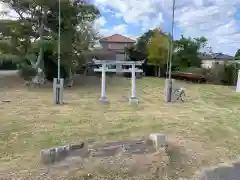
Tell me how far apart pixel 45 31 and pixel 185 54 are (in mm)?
14291

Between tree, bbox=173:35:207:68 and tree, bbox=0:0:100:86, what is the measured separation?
12.1m

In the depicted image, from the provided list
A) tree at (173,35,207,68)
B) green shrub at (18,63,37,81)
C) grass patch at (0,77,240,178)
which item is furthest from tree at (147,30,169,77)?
grass patch at (0,77,240,178)

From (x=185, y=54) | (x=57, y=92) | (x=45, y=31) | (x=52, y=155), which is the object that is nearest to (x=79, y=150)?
(x=52, y=155)

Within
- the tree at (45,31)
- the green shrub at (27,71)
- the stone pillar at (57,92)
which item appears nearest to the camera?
the stone pillar at (57,92)

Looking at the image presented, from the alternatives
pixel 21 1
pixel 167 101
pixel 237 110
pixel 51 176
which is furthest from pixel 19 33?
pixel 51 176

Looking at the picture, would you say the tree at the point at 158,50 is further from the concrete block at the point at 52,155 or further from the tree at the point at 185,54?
the concrete block at the point at 52,155

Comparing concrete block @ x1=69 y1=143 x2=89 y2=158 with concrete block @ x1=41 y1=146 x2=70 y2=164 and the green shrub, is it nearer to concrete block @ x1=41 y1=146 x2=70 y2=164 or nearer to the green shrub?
concrete block @ x1=41 y1=146 x2=70 y2=164

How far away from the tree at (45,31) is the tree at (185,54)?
12.1 meters

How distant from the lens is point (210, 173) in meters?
4.34

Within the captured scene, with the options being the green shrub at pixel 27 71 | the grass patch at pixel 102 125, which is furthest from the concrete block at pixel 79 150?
the green shrub at pixel 27 71

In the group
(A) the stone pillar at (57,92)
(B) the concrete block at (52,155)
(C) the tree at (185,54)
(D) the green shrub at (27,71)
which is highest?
(C) the tree at (185,54)

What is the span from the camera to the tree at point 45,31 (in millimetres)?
14281

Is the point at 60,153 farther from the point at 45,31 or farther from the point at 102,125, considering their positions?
the point at 45,31

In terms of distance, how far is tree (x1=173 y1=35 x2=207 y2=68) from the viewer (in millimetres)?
25547
